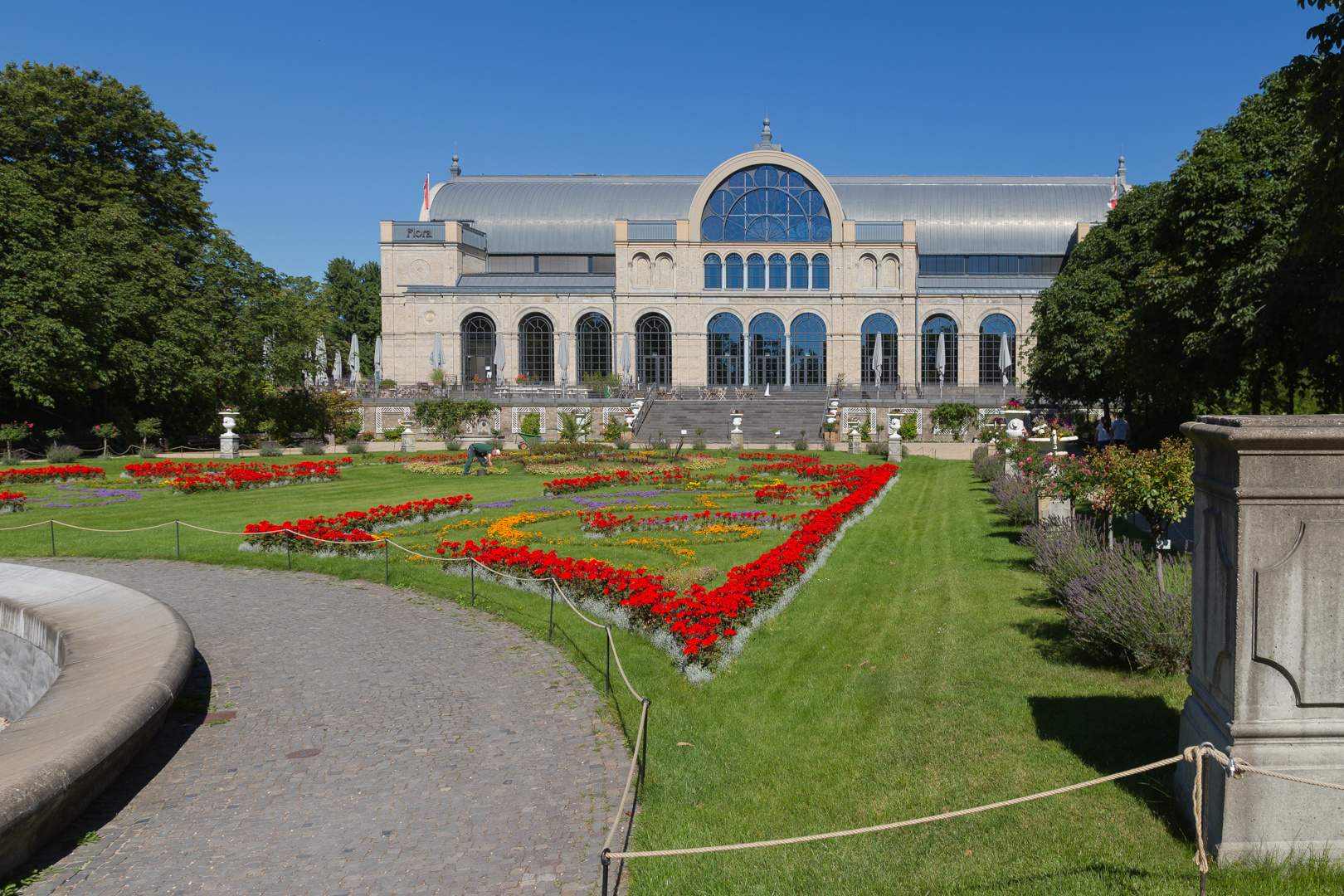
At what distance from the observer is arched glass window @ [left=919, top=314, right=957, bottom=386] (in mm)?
55188

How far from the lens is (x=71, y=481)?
24250 mm

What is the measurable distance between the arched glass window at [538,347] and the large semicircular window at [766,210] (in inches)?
454

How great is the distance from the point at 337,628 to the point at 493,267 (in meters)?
52.5

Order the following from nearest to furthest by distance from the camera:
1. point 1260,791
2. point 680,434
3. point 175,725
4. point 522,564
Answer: point 1260,791
point 175,725
point 522,564
point 680,434

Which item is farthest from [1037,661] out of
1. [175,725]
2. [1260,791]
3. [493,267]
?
[493,267]

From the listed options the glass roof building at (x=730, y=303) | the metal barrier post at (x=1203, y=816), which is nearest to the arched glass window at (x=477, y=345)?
the glass roof building at (x=730, y=303)

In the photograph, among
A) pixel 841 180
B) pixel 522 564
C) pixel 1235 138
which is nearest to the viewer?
pixel 522 564

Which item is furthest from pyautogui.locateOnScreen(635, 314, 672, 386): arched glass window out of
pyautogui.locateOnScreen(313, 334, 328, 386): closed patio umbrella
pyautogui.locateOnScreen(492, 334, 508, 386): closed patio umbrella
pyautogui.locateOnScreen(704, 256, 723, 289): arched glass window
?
pyautogui.locateOnScreen(313, 334, 328, 386): closed patio umbrella

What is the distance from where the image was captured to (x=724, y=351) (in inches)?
2146

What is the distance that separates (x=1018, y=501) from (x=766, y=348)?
3914 cm

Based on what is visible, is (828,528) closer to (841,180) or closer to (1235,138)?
(1235,138)

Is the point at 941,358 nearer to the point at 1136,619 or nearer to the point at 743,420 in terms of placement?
the point at 743,420

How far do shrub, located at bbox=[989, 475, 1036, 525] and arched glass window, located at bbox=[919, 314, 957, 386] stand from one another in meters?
38.6

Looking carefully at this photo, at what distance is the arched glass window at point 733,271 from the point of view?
53.8m
